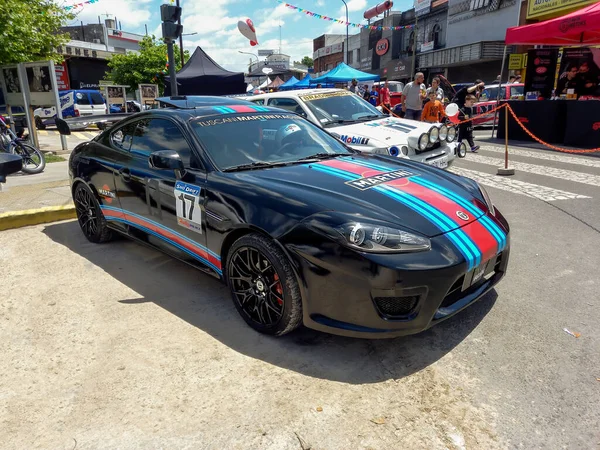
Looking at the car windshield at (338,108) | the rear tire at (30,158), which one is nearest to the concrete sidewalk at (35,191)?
the rear tire at (30,158)

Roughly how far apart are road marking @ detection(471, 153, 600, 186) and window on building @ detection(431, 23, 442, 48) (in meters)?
31.6

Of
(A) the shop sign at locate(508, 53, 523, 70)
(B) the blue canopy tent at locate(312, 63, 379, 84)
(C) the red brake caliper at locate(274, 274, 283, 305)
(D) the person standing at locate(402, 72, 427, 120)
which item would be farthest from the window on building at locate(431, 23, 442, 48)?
(C) the red brake caliper at locate(274, 274, 283, 305)

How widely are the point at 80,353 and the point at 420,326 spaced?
2122mm

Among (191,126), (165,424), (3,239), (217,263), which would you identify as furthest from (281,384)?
(3,239)

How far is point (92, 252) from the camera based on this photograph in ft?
15.4

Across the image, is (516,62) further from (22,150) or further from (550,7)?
(22,150)

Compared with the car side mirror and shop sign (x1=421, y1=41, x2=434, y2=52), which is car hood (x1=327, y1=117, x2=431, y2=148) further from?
shop sign (x1=421, y1=41, x2=434, y2=52)

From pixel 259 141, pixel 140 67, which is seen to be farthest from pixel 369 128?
pixel 140 67

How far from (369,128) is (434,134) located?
934 mm

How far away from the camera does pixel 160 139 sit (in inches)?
153

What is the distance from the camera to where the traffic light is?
8.82 meters

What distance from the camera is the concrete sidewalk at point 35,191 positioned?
20.8 feet

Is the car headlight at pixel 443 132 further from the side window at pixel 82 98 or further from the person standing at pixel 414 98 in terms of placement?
the side window at pixel 82 98

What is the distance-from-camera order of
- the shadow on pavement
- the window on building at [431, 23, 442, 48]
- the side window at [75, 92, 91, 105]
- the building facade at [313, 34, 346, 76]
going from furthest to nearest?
the building facade at [313, 34, 346, 76] < the window on building at [431, 23, 442, 48] < the side window at [75, 92, 91, 105] < the shadow on pavement
